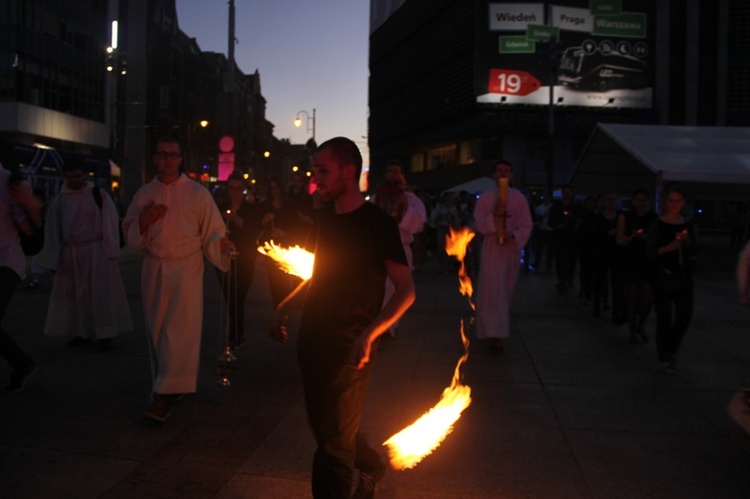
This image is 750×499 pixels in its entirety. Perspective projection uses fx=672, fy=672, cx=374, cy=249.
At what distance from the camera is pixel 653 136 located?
16812mm

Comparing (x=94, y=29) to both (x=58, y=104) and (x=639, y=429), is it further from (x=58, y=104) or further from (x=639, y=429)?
(x=639, y=429)

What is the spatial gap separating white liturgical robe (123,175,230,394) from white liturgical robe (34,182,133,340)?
2.26 metres

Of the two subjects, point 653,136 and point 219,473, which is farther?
point 653,136

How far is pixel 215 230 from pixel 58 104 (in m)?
42.5

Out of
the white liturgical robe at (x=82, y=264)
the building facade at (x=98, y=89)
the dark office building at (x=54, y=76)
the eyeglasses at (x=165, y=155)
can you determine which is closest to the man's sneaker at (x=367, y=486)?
the eyeglasses at (x=165, y=155)

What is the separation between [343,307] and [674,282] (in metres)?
4.48

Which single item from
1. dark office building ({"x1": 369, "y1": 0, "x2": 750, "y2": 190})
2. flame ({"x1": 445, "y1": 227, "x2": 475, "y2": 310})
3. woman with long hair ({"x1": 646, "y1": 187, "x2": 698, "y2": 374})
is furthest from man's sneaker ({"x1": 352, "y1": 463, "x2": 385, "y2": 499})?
dark office building ({"x1": 369, "y1": 0, "x2": 750, "y2": 190})

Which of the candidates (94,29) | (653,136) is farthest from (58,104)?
(653,136)

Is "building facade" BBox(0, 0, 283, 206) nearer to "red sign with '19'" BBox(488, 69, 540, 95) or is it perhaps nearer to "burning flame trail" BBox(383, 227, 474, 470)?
"red sign with '19'" BBox(488, 69, 540, 95)

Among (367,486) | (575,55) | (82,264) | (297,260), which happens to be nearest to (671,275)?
(297,260)

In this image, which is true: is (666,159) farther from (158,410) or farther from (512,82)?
(512,82)

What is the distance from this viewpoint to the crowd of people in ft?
9.74

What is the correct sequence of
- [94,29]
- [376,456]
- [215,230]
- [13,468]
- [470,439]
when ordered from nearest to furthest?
[376,456], [13,468], [470,439], [215,230], [94,29]

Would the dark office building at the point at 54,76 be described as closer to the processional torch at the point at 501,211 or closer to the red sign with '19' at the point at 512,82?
the red sign with '19' at the point at 512,82
